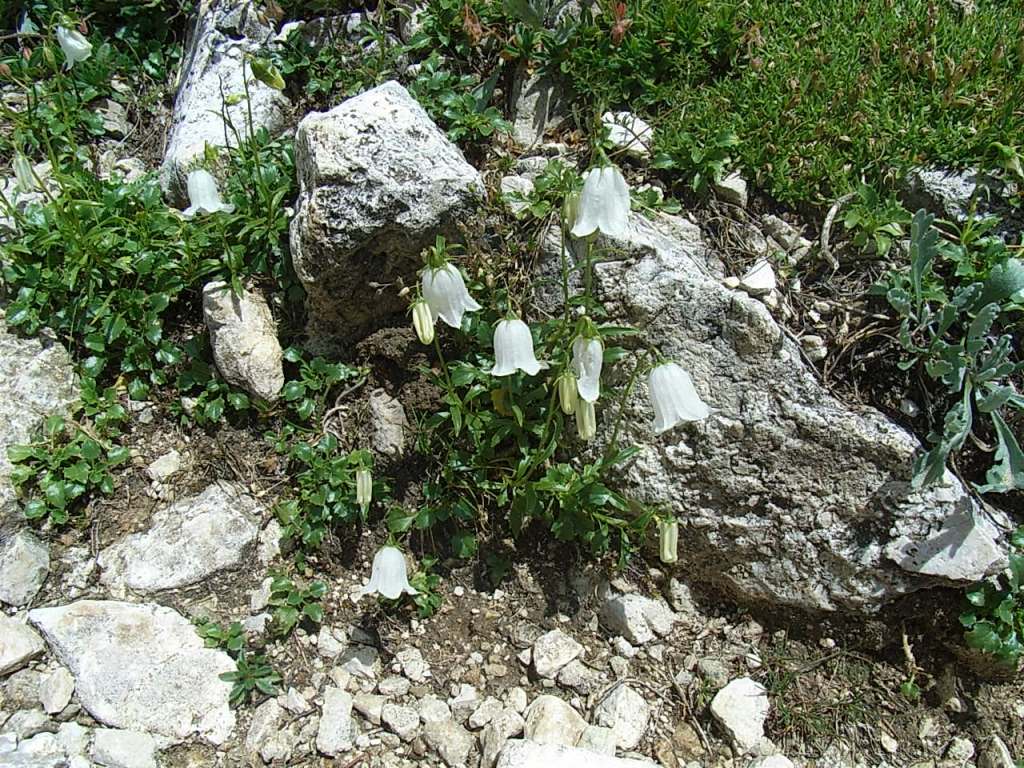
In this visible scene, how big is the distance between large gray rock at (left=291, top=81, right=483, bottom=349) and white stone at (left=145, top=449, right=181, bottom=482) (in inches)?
36.0

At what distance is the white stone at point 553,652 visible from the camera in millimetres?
3408

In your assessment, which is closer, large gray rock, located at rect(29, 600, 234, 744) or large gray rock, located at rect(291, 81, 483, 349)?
large gray rock, located at rect(29, 600, 234, 744)

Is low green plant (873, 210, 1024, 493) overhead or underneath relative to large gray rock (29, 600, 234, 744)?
overhead

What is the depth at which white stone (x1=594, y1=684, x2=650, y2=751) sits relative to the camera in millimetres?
3230

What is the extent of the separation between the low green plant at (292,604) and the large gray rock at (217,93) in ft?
6.57

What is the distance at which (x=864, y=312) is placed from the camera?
3613mm

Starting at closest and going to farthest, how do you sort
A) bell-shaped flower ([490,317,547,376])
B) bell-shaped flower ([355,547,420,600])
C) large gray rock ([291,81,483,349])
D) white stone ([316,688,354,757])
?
bell-shaped flower ([490,317,547,376]) → white stone ([316,688,354,757]) → bell-shaped flower ([355,547,420,600]) → large gray rock ([291,81,483,349])

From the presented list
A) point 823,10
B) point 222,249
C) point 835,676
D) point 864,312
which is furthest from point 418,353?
point 823,10

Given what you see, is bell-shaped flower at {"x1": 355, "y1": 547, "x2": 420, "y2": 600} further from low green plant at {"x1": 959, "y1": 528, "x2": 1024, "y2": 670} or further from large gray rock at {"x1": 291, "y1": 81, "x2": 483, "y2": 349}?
low green plant at {"x1": 959, "y1": 528, "x2": 1024, "y2": 670}

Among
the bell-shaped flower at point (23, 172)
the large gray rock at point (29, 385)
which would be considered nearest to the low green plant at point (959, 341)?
the large gray rock at point (29, 385)

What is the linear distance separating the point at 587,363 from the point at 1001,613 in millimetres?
1756

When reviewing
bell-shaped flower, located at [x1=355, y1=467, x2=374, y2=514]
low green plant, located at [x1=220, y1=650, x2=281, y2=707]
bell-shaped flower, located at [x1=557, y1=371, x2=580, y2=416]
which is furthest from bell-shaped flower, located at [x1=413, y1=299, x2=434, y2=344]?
low green plant, located at [x1=220, y1=650, x2=281, y2=707]

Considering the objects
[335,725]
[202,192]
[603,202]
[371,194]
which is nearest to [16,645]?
[335,725]

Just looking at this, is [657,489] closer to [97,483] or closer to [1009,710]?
[1009,710]
